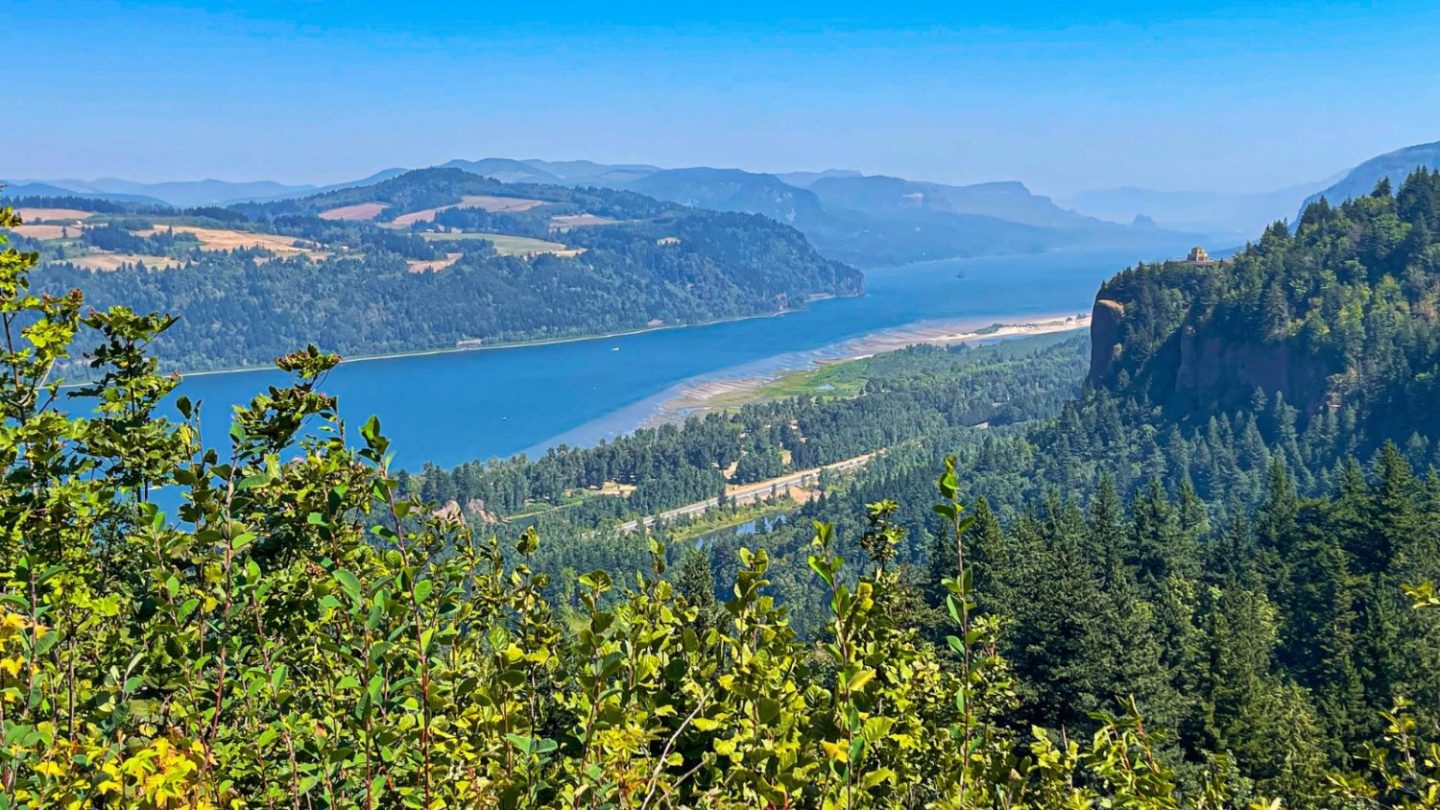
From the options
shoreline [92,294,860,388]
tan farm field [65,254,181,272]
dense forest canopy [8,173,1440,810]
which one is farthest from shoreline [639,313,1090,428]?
tan farm field [65,254,181,272]

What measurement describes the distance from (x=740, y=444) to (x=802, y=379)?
3180cm

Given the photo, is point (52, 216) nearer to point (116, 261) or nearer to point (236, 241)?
point (236, 241)

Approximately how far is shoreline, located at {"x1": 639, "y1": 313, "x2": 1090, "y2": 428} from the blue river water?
2.20 meters

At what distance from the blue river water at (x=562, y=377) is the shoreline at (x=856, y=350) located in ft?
7.21

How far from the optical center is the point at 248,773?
146 inches

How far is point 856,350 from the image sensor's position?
132 m

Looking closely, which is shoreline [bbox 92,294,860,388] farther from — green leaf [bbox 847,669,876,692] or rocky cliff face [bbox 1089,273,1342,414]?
green leaf [bbox 847,669,876,692]

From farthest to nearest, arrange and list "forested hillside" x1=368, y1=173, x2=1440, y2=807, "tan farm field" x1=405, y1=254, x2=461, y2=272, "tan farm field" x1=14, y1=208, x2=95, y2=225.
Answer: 1. "tan farm field" x1=14, y1=208, x2=95, y2=225
2. "tan farm field" x1=405, y1=254, x2=461, y2=272
3. "forested hillside" x1=368, y1=173, x2=1440, y2=807

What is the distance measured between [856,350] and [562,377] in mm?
35357

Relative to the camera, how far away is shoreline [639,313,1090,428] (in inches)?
3938

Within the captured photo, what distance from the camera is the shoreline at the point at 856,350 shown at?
100038 mm

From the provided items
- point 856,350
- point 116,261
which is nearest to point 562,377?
point 856,350

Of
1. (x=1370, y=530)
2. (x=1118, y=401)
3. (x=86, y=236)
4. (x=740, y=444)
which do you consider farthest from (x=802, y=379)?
(x=86, y=236)

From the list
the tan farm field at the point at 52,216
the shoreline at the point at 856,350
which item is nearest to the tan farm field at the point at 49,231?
the tan farm field at the point at 52,216
